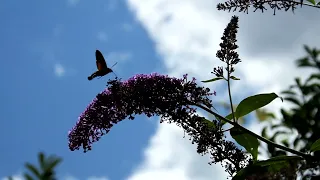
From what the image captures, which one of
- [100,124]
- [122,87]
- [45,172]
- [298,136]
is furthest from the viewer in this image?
[298,136]

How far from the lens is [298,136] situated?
7566mm

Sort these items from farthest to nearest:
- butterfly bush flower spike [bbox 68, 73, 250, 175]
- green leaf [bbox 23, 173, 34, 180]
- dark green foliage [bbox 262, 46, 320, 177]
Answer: dark green foliage [bbox 262, 46, 320, 177], butterfly bush flower spike [bbox 68, 73, 250, 175], green leaf [bbox 23, 173, 34, 180]

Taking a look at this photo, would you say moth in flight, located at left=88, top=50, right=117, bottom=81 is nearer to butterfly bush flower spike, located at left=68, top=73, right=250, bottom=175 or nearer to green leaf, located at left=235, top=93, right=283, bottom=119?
butterfly bush flower spike, located at left=68, top=73, right=250, bottom=175

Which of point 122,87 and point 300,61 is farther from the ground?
point 300,61

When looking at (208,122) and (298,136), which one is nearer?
(208,122)

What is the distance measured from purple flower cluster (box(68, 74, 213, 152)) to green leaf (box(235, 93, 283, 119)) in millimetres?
189

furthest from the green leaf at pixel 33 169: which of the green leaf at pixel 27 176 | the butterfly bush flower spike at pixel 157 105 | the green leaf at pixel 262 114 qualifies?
the green leaf at pixel 262 114

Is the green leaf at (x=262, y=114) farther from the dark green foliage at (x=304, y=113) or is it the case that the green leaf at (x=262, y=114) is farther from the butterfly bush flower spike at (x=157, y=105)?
the butterfly bush flower spike at (x=157, y=105)

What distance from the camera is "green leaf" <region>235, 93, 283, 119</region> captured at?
3.27m

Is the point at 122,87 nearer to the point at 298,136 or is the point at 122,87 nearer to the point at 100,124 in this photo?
the point at 100,124

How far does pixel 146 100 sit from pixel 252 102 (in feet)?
2.05

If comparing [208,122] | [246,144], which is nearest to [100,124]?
[208,122]

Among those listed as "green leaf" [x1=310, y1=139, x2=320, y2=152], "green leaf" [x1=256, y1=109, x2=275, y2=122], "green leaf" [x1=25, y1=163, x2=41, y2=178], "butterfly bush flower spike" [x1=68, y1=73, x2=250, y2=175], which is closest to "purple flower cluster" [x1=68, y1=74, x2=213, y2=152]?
"butterfly bush flower spike" [x1=68, y1=73, x2=250, y2=175]

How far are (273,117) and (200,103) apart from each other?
6.10 m
